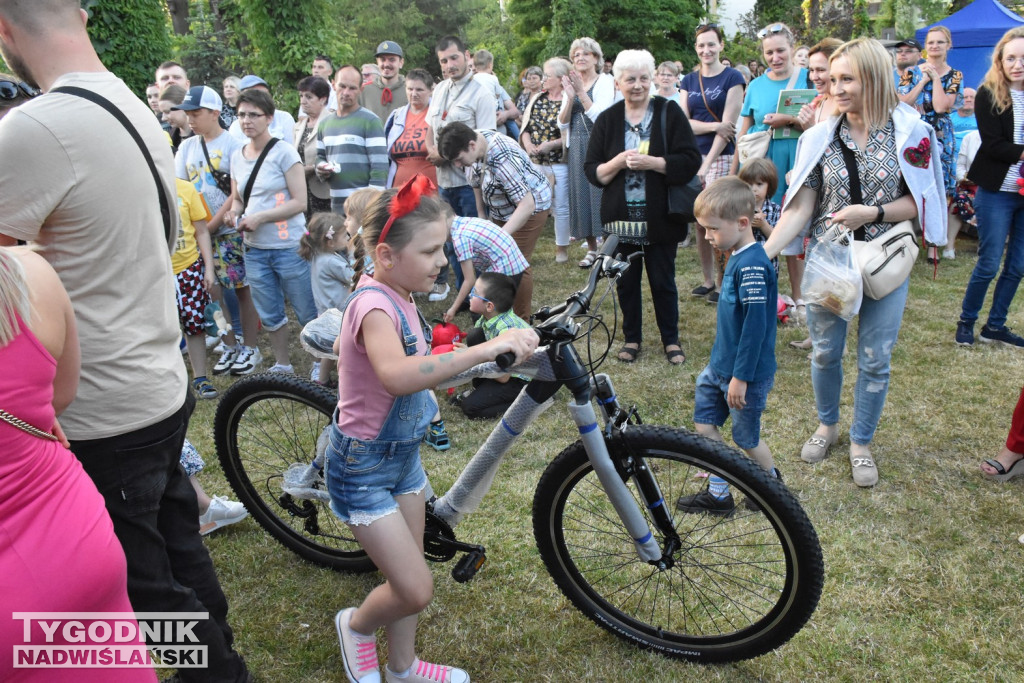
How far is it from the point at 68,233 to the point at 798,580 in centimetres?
234

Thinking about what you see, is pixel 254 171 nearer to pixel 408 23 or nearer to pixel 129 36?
pixel 129 36

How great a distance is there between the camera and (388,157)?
6637 millimetres

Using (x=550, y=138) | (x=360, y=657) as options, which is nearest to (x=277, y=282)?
(x=360, y=657)

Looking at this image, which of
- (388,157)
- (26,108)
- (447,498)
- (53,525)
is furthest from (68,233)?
(388,157)

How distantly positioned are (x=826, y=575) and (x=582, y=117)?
5361mm

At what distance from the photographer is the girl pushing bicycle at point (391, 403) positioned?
80.1 inches

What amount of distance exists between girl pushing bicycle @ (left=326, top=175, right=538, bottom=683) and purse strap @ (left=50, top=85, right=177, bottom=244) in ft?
1.85

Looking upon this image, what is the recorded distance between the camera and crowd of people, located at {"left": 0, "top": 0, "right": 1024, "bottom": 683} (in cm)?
177

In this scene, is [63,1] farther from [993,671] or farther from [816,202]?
[993,671]

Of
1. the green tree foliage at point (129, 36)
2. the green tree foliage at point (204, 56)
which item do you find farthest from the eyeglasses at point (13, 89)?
the green tree foliage at point (204, 56)

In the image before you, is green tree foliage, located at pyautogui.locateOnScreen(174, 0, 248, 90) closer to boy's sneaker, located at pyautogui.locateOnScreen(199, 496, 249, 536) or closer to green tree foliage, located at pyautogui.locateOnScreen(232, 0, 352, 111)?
green tree foliage, located at pyautogui.locateOnScreen(232, 0, 352, 111)

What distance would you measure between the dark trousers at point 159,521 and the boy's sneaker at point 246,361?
3519 millimetres

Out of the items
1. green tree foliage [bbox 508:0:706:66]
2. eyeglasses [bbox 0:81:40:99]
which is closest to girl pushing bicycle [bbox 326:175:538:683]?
eyeglasses [bbox 0:81:40:99]

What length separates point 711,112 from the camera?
23.2ft
